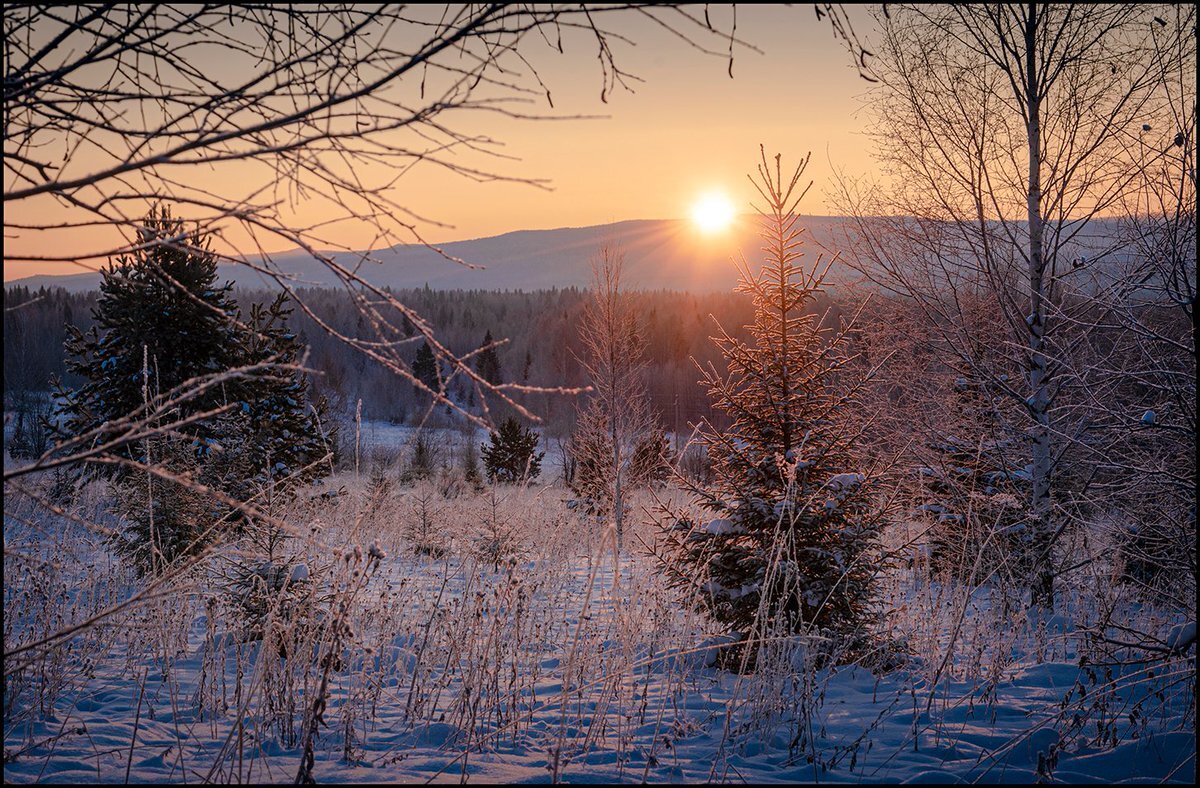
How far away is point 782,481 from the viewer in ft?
17.9

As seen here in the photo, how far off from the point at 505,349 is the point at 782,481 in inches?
2386

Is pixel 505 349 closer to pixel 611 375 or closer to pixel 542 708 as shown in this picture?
pixel 611 375

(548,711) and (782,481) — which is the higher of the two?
(782,481)

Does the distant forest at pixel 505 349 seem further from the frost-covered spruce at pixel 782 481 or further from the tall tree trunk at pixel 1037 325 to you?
the frost-covered spruce at pixel 782 481

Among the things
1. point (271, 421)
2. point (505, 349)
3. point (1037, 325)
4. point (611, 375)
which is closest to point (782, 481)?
point (1037, 325)

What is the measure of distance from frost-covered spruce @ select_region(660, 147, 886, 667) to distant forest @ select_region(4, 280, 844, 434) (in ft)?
93.0

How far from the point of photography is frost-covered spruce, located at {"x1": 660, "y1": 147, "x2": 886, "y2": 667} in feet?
17.4

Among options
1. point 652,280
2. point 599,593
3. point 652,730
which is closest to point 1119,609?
point 599,593

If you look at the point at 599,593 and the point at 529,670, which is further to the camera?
the point at 599,593

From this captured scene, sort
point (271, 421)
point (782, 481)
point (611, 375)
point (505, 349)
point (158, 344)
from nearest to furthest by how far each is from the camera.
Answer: point (782, 481)
point (158, 344)
point (271, 421)
point (611, 375)
point (505, 349)

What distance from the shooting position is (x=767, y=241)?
5.91 meters

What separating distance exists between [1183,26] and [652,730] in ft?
20.2

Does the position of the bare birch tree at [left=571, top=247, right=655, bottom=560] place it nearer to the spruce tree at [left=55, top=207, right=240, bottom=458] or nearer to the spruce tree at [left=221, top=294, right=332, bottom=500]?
the spruce tree at [left=221, top=294, right=332, bottom=500]

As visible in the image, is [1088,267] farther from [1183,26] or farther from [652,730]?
[652,730]
